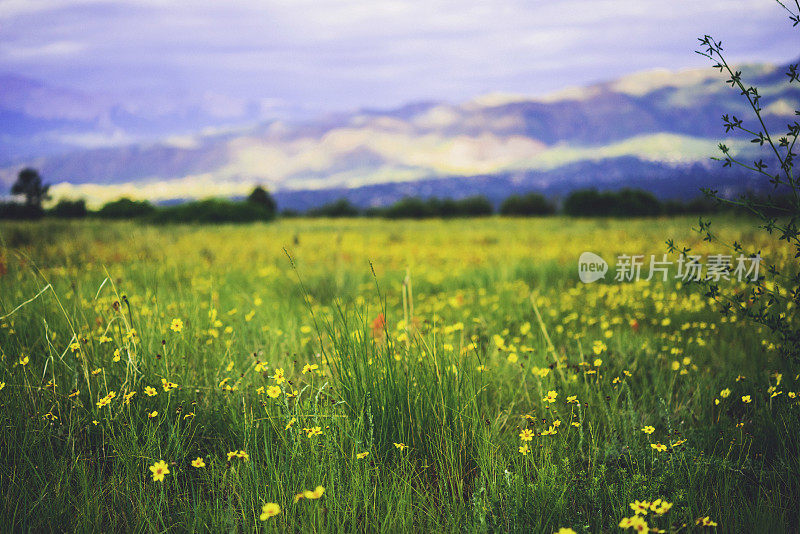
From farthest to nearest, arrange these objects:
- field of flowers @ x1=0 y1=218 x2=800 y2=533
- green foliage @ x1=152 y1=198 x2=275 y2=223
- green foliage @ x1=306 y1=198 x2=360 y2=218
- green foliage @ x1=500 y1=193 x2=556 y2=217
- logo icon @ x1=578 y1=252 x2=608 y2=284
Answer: green foliage @ x1=500 y1=193 x2=556 y2=217
green foliage @ x1=306 y1=198 x2=360 y2=218
green foliage @ x1=152 y1=198 x2=275 y2=223
logo icon @ x1=578 y1=252 x2=608 y2=284
field of flowers @ x1=0 y1=218 x2=800 y2=533

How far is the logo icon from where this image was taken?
7.41m

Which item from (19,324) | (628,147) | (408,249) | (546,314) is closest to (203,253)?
(408,249)

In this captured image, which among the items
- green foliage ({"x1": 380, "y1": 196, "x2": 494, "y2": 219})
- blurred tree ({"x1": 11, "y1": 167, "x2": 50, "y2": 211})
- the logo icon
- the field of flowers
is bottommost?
the field of flowers

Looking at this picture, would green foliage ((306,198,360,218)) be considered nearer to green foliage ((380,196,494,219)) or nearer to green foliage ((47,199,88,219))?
green foliage ((380,196,494,219))

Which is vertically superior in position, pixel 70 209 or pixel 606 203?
pixel 606 203

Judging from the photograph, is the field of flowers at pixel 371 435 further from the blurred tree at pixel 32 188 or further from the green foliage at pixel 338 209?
the green foliage at pixel 338 209

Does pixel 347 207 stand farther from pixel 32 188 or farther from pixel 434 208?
pixel 32 188

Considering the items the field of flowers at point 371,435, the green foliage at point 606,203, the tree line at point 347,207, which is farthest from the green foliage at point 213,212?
the field of flowers at point 371,435

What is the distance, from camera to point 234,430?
2.54 metres

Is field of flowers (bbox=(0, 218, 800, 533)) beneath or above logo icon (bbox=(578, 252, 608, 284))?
beneath

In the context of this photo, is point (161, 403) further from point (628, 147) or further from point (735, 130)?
point (628, 147)

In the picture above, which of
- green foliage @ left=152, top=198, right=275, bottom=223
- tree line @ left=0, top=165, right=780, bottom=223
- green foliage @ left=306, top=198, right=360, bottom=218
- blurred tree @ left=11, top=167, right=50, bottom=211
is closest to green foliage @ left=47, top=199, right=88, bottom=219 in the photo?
tree line @ left=0, top=165, right=780, bottom=223

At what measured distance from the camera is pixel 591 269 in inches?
313

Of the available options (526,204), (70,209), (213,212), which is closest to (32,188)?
(70,209)
